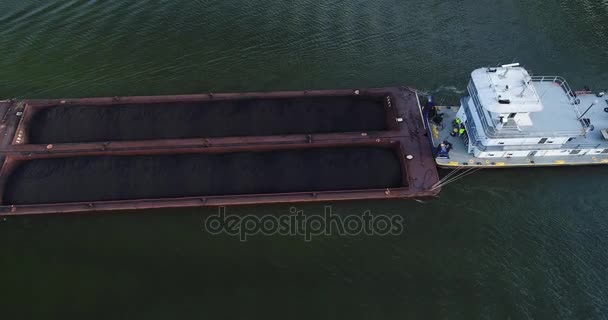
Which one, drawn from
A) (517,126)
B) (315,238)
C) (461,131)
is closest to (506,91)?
(517,126)

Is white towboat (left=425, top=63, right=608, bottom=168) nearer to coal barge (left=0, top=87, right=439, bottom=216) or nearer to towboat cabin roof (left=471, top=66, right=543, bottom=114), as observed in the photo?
towboat cabin roof (left=471, top=66, right=543, bottom=114)

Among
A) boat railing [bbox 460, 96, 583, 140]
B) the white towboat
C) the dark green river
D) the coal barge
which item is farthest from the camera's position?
boat railing [bbox 460, 96, 583, 140]

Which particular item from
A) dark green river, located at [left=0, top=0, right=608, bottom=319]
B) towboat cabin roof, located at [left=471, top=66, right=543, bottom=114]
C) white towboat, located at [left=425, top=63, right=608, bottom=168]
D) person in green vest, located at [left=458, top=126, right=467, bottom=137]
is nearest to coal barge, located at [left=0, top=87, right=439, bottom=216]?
dark green river, located at [left=0, top=0, right=608, bottom=319]

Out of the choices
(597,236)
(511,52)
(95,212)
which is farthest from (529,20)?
(95,212)

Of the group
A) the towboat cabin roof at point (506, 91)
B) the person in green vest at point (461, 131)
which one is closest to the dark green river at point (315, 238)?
the person in green vest at point (461, 131)

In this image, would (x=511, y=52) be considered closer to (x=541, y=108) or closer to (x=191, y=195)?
(x=541, y=108)

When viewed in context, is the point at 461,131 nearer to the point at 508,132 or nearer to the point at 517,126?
the point at 508,132

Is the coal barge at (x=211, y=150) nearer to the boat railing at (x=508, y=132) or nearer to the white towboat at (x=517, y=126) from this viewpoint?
the white towboat at (x=517, y=126)
